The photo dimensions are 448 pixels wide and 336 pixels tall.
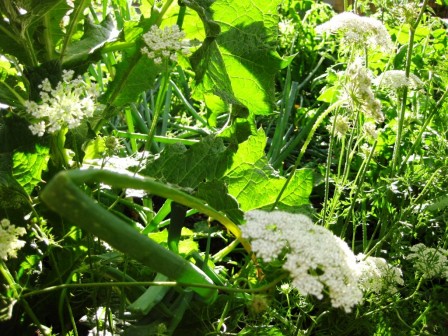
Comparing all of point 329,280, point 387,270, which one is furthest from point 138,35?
point 329,280

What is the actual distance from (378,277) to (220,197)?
0.33 meters

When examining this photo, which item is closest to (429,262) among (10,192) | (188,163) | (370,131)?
(370,131)

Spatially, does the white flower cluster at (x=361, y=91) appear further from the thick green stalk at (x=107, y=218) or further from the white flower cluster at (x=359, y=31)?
the thick green stalk at (x=107, y=218)

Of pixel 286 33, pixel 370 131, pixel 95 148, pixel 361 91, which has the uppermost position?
pixel 361 91

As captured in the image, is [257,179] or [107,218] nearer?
[107,218]

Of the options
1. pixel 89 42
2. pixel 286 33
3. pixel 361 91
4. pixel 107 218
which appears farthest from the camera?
pixel 286 33

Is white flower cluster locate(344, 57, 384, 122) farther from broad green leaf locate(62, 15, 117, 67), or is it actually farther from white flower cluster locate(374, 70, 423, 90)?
broad green leaf locate(62, 15, 117, 67)

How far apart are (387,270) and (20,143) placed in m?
0.65

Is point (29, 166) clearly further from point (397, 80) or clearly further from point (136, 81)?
point (397, 80)

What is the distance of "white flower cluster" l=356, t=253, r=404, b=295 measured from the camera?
1.05 metres

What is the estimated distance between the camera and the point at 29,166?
3.98 ft

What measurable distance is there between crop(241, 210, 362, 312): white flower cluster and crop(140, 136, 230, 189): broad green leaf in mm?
516

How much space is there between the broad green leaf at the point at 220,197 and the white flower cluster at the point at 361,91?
0.32 m

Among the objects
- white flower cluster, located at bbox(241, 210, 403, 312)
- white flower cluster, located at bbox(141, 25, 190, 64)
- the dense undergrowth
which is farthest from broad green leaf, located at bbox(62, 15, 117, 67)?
white flower cluster, located at bbox(241, 210, 403, 312)
